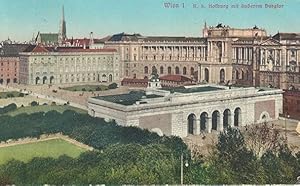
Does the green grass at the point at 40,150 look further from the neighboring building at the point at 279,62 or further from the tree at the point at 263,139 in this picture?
the neighboring building at the point at 279,62

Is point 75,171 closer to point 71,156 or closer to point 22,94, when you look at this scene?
point 71,156

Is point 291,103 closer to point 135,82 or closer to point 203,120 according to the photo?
point 203,120

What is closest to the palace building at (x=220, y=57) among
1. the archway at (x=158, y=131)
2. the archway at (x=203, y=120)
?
the archway at (x=203, y=120)

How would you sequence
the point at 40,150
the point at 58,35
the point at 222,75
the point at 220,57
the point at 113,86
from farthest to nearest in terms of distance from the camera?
the point at 220,57
the point at 222,75
the point at 113,86
the point at 58,35
the point at 40,150

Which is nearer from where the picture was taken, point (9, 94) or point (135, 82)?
point (9, 94)

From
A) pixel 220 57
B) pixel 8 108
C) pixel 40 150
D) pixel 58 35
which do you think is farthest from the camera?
pixel 220 57

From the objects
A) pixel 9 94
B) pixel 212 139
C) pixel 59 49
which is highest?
pixel 59 49

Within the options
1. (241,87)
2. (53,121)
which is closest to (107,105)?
(53,121)

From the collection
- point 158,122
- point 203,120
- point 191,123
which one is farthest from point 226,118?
point 158,122
